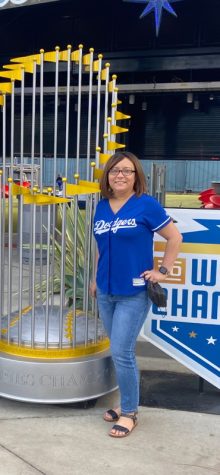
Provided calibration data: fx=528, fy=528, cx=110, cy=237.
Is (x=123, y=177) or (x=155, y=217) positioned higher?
(x=123, y=177)

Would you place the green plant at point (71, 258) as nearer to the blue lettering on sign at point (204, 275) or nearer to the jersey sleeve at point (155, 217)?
the blue lettering on sign at point (204, 275)

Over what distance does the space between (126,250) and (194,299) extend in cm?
90

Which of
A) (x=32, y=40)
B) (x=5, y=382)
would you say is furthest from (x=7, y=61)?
(x=5, y=382)

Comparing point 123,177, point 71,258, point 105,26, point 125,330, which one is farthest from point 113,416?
point 105,26

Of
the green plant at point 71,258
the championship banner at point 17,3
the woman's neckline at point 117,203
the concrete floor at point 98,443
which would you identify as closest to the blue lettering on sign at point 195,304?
the concrete floor at point 98,443

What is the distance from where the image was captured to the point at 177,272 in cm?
365

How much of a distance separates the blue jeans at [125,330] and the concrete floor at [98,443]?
0.25 meters

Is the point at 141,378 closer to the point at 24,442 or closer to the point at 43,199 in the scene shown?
the point at 24,442

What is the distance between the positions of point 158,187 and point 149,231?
3.01 ft

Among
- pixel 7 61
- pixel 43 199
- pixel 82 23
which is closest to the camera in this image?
pixel 43 199

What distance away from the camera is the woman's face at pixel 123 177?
3.01 metres

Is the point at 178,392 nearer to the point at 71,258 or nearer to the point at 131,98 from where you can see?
the point at 71,258

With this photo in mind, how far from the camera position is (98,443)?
10.1 feet

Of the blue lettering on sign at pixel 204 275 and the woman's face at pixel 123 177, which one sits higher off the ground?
the woman's face at pixel 123 177
